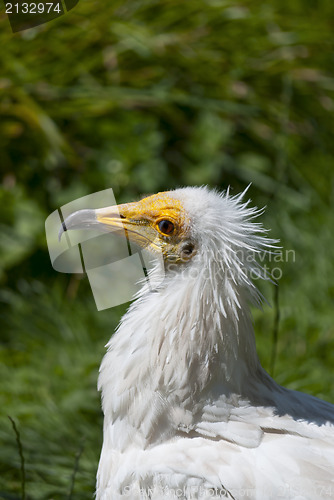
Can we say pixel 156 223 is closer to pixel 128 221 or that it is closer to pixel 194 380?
pixel 128 221

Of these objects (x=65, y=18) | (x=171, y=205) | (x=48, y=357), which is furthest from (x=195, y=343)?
(x=65, y=18)

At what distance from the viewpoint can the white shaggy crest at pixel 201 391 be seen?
64.6 inches

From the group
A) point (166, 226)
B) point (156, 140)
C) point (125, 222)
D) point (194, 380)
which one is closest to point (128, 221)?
point (125, 222)

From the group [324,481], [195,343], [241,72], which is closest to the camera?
[324,481]

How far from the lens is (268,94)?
12.6 ft

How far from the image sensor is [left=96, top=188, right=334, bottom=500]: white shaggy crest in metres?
1.64

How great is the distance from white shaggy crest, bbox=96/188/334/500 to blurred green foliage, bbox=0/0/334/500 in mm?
1017

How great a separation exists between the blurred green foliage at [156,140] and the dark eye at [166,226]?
3.95 ft

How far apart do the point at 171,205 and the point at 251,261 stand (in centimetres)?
27

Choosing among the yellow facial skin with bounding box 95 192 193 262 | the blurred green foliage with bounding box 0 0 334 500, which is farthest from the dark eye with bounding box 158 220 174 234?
the blurred green foliage with bounding box 0 0 334 500

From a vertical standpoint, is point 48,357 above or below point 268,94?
below

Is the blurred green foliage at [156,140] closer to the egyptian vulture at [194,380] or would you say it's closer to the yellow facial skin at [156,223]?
the egyptian vulture at [194,380]

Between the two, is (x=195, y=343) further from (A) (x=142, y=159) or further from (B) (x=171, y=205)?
(A) (x=142, y=159)

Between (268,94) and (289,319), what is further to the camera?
(268,94)
